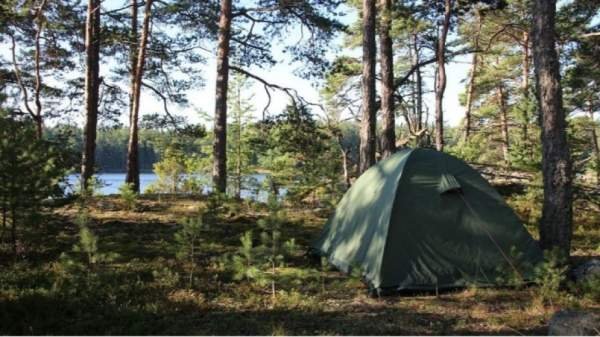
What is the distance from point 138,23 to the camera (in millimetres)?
16391

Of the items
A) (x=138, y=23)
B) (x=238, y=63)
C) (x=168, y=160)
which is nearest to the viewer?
(x=238, y=63)

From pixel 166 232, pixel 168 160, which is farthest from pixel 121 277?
pixel 168 160

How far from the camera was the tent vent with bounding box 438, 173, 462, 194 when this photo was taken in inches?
247

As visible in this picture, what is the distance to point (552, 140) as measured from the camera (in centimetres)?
647

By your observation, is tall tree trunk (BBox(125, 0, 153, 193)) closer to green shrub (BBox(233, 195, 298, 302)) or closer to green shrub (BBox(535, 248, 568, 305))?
green shrub (BBox(233, 195, 298, 302))

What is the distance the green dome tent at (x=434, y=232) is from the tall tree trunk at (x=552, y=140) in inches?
18.6

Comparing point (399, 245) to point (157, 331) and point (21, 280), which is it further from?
point (21, 280)

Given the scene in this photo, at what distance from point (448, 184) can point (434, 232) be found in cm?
70

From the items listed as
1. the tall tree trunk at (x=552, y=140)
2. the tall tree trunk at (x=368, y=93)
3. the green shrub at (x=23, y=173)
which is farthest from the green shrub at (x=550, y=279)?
the green shrub at (x=23, y=173)

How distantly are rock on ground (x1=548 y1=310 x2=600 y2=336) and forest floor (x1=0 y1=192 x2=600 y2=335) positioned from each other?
447 millimetres

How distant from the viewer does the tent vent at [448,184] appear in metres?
6.28

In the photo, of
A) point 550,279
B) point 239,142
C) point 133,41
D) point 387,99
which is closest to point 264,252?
point 550,279

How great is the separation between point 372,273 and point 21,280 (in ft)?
14.6

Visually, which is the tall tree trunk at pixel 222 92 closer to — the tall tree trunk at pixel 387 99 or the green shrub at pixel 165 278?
the tall tree trunk at pixel 387 99
